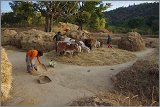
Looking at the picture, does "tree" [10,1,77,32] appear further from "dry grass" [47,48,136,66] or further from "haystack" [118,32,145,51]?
"dry grass" [47,48,136,66]

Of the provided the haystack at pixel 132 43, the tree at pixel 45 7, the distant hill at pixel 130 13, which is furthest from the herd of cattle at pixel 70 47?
the distant hill at pixel 130 13

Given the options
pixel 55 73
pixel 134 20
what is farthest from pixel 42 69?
pixel 134 20

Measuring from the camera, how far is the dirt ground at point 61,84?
297 inches

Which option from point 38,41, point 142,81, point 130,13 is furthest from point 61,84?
point 130,13

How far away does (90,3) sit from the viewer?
26.1 meters

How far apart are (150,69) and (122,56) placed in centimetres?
388

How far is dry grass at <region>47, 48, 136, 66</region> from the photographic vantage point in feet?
38.9

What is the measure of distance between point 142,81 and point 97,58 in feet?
12.0

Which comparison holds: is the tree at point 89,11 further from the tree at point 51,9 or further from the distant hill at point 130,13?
the distant hill at point 130,13

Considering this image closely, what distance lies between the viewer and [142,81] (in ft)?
29.7

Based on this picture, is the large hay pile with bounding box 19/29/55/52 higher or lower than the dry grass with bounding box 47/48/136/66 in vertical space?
higher

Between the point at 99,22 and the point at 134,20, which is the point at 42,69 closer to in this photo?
the point at 99,22

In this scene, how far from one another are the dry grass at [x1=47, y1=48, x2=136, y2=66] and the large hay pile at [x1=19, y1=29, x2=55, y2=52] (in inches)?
92.6

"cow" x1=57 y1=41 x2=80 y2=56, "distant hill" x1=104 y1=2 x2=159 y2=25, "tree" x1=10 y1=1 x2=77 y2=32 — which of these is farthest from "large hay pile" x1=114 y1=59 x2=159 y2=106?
"distant hill" x1=104 y1=2 x2=159 y2=25
